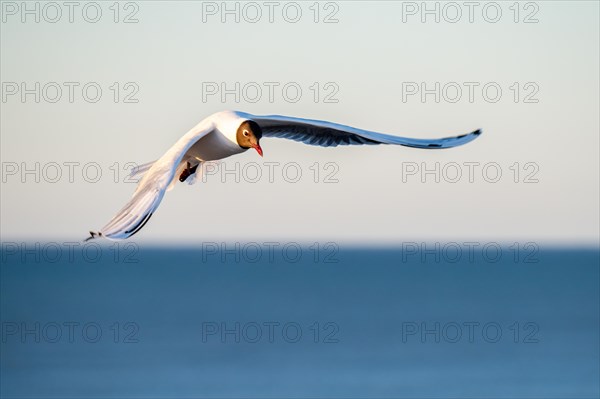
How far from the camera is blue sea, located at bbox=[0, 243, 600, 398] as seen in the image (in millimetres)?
36000

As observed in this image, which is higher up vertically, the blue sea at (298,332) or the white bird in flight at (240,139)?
the white bird in flight at (240,139)

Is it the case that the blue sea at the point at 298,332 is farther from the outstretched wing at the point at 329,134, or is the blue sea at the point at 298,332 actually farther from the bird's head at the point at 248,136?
the bird's head at the point at 248,136

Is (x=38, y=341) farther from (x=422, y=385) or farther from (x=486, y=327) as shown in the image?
(x=486, y=327)

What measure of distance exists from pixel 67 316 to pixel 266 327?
15162 mm

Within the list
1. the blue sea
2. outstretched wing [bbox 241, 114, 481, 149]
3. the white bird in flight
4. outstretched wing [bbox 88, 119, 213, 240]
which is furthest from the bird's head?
the blue sea

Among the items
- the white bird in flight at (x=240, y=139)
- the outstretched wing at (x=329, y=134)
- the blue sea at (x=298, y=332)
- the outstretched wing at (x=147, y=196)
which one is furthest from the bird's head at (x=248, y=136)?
the blue sea at (x=298, y=332)

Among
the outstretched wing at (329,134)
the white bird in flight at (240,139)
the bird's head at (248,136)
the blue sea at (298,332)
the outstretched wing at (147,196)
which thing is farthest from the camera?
the blue sea at (298,332)

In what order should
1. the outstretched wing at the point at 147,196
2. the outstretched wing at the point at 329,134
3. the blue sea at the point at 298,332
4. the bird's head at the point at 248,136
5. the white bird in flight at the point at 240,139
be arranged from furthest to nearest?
the blue sea at the point at 298,332 < the outstretched wing at the point at 329,134 < the bird's head at the point at 248,136 < the white bird in flight at the point at 240,139 < the outstretched wing at the point at 147,196

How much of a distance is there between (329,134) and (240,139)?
1493 millimetres

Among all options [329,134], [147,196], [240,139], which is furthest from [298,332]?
[147,196]

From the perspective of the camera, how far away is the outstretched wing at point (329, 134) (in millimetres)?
15517

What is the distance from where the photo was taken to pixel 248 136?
1509 cm

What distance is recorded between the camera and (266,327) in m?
54.3

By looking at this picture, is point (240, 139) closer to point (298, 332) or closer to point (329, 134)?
point (329, 134)
